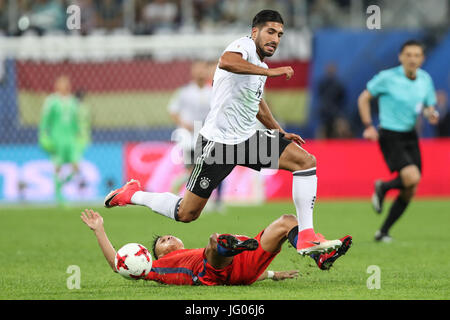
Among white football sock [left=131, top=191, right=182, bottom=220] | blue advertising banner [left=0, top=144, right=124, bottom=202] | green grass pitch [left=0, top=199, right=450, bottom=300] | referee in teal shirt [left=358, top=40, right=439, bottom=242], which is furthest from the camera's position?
blue advertising banner [left=0, top=144, right=124, bottom=202]

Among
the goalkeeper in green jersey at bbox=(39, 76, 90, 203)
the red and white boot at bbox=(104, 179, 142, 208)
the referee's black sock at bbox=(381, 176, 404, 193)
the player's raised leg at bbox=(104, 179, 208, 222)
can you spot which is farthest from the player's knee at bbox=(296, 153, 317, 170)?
the goalkeeper in green jersey at bbox=(39, 76, 90, 203)

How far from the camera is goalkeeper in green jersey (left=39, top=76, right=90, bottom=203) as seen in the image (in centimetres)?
1680

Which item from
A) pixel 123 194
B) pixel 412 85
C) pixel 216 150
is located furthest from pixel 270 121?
pixel 412 85

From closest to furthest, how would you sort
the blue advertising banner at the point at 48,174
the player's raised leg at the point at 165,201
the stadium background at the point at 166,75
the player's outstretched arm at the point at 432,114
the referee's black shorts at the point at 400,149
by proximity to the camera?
the player's raised leg at the point at 165,201, the player's outstretched arm at the point at 432,114, the referee's black shorts at the point at 400,149, the blue advertising banner at the point at 48,174, the stadium background at the point at 166,75

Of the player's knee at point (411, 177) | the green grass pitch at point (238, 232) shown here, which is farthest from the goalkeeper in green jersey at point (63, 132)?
the player's knee at point (411, 177)

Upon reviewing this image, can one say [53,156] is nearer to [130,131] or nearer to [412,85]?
[130,131]

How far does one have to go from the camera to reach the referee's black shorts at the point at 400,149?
1081 centimetres

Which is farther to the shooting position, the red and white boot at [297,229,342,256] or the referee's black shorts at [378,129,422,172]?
the referee's black shorts at [378,129,422,172]

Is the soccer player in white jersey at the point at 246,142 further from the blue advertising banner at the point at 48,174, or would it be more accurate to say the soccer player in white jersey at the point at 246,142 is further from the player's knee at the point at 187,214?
the blue advertising banner at the point at 48,174

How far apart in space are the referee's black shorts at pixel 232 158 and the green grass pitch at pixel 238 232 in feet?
2.96

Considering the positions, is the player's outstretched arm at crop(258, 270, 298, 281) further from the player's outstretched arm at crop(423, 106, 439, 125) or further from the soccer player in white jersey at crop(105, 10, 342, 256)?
the player's outstretched arm at crop(423, 106, 439, 125)

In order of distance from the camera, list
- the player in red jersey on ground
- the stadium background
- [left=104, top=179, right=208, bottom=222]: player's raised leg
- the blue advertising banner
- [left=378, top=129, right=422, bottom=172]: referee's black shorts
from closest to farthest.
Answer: the player in red jersey on ground → [left=104, top=179, right=208, bottom=222]: player's raised leg → [left=378, top=129, right=422, bottom=172]: referee's black shorts → the blue advertising banner → the stadium background

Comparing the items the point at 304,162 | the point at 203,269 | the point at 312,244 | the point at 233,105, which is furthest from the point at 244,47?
the point at 203,269

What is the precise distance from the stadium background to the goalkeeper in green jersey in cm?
65
